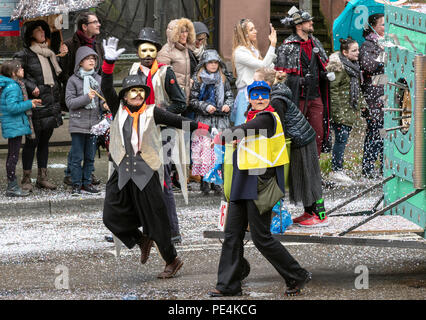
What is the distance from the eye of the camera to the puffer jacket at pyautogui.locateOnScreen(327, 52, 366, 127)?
504 inches

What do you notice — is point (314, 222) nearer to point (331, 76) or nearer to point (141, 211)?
point (141, 211)

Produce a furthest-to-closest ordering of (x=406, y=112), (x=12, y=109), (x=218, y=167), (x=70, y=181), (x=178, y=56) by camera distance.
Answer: (x=70, y=181) → (x=178, y=56) → (x=12, y=109) → (x=218, y=167) → (x=406, y=112)

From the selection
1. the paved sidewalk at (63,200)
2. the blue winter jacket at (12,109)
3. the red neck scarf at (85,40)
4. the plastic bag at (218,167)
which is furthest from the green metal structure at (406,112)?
the red neck scarf at (85,40)

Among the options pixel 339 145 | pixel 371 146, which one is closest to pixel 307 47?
pixel 339 145

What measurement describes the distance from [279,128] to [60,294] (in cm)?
210

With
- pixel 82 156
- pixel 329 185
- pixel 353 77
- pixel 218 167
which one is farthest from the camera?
pixel 353 77

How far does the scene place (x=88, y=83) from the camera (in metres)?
11.8

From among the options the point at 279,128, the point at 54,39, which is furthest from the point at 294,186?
the point at 54,39

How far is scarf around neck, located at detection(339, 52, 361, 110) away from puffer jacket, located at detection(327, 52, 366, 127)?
0.04 m

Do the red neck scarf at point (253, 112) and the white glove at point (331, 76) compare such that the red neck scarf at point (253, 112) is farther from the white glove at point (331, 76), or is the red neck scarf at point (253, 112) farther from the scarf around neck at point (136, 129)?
the white glove at point (331, 76)

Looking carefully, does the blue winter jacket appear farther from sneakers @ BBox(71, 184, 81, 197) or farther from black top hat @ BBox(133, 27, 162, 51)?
black top hat @ BBox(133, 27, 162, 51)

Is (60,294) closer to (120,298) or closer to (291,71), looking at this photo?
(120,298)

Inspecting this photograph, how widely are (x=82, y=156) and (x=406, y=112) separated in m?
5.14

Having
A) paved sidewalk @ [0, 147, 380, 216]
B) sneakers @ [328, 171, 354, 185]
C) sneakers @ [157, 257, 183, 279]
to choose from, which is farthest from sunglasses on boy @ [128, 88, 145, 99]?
sneakers @ [328, 171, 354, 185]
